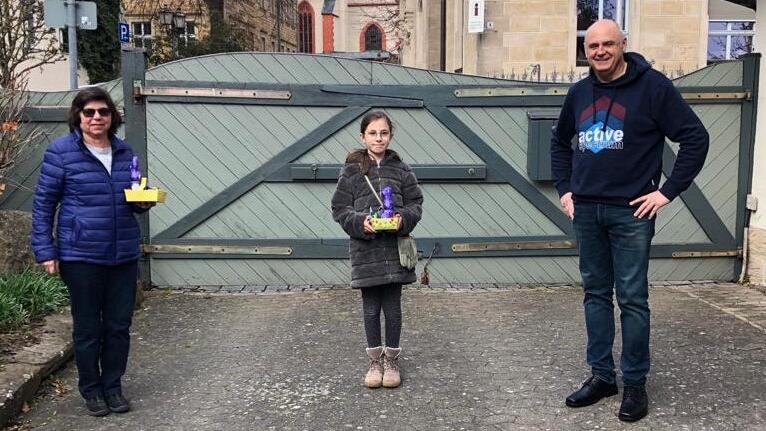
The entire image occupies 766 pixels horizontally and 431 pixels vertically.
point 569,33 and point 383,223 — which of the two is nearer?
point 383,223

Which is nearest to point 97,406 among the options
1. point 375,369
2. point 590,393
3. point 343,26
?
point 375,369

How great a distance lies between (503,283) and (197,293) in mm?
2851

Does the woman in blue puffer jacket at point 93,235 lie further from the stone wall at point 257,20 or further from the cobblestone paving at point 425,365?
the stone wall at point 257,20

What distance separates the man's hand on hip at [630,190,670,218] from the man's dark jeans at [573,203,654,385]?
5 cm

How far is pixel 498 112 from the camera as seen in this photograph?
21.9ft

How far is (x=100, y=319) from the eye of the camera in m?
3.92

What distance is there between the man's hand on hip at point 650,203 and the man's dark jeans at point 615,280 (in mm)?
54

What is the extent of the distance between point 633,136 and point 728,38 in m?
13.2

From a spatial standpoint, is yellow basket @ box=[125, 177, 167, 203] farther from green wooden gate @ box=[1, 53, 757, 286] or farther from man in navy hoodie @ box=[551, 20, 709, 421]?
green wooden gate @ box=[1, 53, 757, 286]

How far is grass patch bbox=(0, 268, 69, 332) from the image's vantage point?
4879 mm

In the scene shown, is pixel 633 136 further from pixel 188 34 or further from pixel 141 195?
pixel 188 34

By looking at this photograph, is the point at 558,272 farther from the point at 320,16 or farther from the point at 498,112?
the point at 320,16

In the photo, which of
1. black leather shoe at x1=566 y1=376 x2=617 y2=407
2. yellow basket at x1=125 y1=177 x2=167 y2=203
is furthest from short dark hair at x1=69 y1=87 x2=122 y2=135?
black leather shoe at x1=566 y1=376 x2=617 y2=407

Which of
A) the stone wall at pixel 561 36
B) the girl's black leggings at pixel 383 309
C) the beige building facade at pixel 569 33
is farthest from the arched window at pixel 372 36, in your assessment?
the girl's black leggings at pixel 383 309
